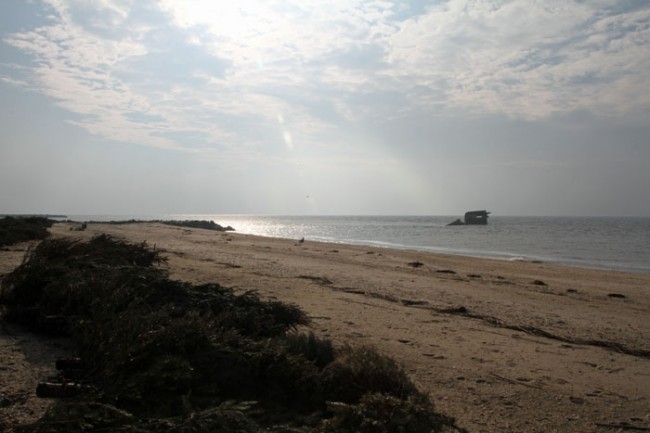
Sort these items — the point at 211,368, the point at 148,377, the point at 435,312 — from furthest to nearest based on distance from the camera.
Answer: the point at 435,312
the point at 211,368
the point at 148,377

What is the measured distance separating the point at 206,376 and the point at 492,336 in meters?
3.99

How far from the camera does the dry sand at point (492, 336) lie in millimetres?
3574

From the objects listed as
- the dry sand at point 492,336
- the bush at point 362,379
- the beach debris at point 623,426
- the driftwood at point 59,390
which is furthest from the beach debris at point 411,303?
the driftwood at point 59,390

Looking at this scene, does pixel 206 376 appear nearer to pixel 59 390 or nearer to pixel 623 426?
pixel 59 390

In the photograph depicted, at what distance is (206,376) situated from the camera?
3389 millimetres

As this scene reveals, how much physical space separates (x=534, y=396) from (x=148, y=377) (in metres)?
3.07

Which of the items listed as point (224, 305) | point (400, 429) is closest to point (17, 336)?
point (224, 305)

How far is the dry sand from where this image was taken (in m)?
3.57

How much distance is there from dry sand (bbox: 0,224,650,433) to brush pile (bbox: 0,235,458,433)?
1.59 feet

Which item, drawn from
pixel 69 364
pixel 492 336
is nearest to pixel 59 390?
pixel 69 364

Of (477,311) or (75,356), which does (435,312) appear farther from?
(75,356)

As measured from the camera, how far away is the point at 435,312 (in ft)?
24.1

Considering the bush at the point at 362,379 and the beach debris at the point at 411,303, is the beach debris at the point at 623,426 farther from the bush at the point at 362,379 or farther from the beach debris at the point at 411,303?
the beach debris at the point at 411,303

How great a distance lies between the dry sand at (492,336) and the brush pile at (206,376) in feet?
1.59
